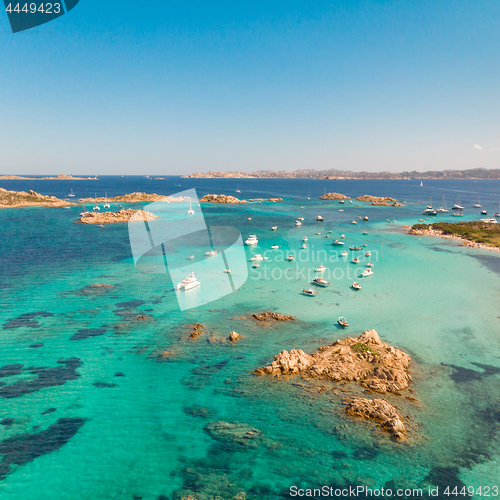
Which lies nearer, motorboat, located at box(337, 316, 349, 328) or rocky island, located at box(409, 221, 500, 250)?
motorboat, located at box(337, 316, 349, 328)

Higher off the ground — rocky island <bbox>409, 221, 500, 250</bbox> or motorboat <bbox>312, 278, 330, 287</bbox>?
rocky island <bbox>409, 221, 500, 250</bbox>

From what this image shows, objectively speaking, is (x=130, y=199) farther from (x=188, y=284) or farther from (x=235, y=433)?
(x=235, y=433)

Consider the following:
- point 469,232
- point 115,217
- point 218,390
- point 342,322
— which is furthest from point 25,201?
point 469,232

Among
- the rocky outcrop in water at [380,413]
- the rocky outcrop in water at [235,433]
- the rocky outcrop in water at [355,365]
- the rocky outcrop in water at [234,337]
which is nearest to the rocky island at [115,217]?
the rocky outcrop in water at [234,337]

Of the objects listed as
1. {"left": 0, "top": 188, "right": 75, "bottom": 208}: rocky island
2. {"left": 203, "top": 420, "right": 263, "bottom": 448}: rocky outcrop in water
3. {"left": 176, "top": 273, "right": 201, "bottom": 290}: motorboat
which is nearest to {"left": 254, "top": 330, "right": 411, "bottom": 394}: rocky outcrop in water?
{"left": 203, "top": 420, "right": 263, "bottom": 448}: rocky outcrop in water

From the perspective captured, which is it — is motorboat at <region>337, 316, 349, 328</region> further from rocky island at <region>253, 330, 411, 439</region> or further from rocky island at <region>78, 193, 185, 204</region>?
rocky island at <region>78, 193, 185, 204</region>

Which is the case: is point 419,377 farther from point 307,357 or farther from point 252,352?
point 252,352

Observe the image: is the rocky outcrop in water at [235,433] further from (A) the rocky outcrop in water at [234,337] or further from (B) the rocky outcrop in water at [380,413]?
(A) the rocky outcrop in water at [234,337]

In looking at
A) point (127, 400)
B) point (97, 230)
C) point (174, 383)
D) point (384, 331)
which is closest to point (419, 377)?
point (384, 331)
